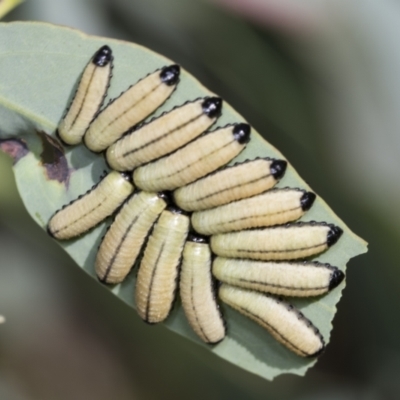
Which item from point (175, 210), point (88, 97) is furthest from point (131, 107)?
point (175, 210)

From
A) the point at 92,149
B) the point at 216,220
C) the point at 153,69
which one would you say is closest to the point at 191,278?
the point at 216,220

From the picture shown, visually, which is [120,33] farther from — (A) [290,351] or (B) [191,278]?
(A) [290,351]

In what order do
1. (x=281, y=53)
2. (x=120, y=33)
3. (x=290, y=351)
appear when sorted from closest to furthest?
(x=290, y=351), (x=281, y=53), (x=120, y=33)

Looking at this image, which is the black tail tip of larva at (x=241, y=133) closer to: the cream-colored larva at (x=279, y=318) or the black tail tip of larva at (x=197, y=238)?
the black tail tip of larva at (x=197, y=238)

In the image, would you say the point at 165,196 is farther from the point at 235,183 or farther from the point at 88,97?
the point at 88,97

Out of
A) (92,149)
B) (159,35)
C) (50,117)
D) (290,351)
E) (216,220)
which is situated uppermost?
(159,35)

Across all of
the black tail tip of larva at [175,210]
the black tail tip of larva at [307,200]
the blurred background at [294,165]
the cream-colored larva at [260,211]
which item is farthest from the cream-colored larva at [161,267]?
the blurred background at [294,165]
